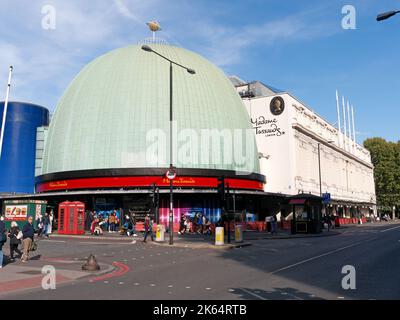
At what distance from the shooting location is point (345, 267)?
1541cm

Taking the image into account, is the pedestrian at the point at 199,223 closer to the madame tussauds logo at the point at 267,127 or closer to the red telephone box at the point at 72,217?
the red telephone box at the point at 72,217

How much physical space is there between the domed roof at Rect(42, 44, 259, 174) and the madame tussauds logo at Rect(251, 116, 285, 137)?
967 centimetres

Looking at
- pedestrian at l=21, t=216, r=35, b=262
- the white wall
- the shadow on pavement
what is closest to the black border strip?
the white wall

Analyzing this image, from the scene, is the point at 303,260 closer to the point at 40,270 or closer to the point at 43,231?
the point at 40,270

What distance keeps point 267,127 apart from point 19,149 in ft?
137

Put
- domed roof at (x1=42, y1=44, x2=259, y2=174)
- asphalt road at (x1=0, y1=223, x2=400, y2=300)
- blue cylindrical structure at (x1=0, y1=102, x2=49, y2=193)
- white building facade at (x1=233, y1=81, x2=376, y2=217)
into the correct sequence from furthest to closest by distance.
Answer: blue cylindrical structure at (x1=0, y1=102, x2=49, y2=193), white building facade at (x1=233, y1=81, x2=376, y2=217), domed roof at (x1=42, y1=44, x2=259, y2=174), asphalt road at (x1=0, y1=223, x2=400, y2=300)

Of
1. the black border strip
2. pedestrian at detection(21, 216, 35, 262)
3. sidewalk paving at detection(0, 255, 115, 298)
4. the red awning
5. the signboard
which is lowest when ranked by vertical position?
sidewalk paving at detection(0, 255, 115, 298)

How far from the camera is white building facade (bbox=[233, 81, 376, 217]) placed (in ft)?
211

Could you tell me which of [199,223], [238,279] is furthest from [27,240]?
[199,223]

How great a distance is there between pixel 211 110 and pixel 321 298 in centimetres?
4446

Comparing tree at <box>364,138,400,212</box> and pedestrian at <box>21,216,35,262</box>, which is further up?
tree at <box>364,138,400,212</box>

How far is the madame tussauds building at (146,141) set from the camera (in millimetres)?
46750

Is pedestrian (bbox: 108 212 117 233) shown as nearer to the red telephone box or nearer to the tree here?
the red telephone box

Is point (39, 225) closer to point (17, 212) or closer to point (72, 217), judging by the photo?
point (17, 212)
